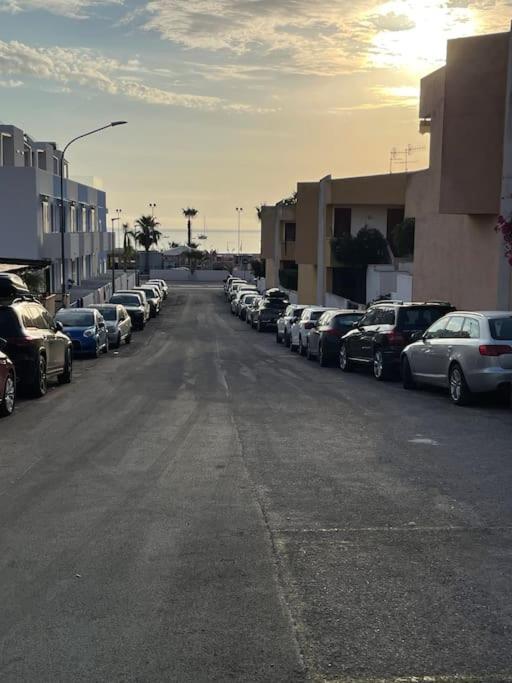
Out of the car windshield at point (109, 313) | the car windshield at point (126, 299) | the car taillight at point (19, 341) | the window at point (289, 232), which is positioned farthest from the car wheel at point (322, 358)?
the window at point (289, 232)

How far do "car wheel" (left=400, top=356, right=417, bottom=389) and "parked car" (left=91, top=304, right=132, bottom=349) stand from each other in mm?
16182

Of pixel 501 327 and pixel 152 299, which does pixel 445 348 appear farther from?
pixel 152 299

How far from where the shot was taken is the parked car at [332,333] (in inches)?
949

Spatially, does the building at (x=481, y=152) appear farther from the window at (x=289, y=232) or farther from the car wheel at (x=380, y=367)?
the window at (x=289, y=232)

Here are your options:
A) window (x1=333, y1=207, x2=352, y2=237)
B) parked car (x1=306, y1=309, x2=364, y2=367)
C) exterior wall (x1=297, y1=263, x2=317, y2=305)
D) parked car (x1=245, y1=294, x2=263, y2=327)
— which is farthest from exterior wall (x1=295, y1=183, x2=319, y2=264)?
parked car (x1=306, y1=309, x2=364, y2=367)

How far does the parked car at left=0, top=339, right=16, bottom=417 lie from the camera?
13.4 m

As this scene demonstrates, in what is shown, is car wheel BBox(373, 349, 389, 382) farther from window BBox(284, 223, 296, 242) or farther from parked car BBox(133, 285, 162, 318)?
window BBox(284, 223, 296, 242)

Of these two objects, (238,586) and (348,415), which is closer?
(238,586)

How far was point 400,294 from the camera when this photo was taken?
3672 cm

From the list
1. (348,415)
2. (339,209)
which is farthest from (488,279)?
(339,209)

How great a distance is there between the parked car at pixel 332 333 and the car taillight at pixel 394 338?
4357mm

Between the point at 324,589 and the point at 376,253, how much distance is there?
4566 centimetres

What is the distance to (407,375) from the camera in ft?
57.0

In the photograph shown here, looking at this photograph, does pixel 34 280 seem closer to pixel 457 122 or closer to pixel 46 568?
pixel 457 122
